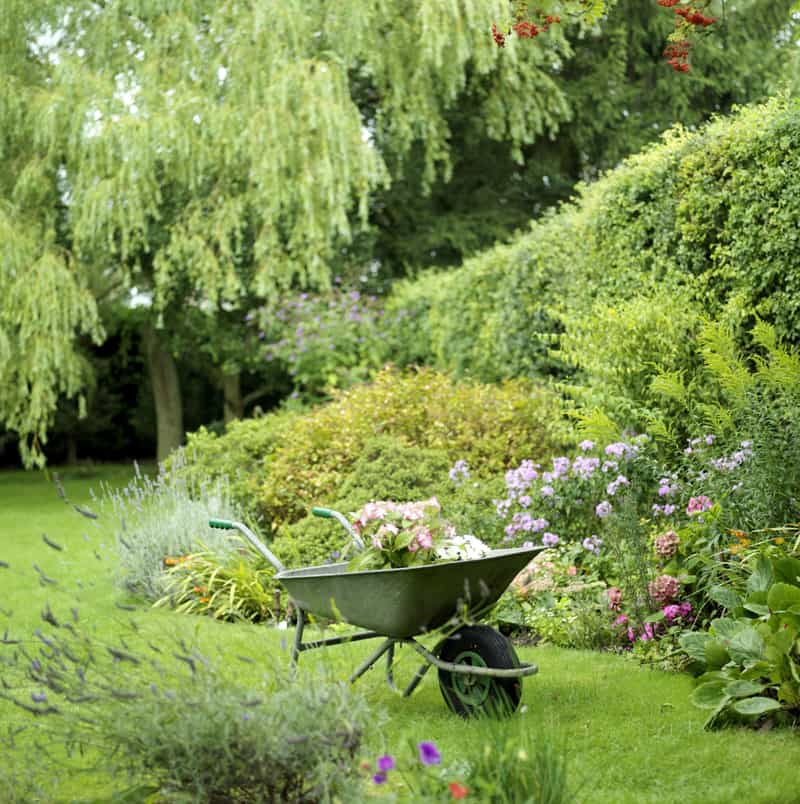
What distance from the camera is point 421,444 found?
23.9ft

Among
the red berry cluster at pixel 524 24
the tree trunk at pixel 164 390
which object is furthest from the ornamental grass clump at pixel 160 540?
the tree trunk at pixel 164 390

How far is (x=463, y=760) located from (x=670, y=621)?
1.92 metres

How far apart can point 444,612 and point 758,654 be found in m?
1.00

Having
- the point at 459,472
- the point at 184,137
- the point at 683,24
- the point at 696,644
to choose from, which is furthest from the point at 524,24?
the point at 184,137

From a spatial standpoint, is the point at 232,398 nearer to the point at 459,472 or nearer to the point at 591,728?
the point at 459,472

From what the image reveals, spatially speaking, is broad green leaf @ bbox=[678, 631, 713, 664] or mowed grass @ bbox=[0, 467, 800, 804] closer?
mowed grass @ bbox=[0, 467, 800, 804]

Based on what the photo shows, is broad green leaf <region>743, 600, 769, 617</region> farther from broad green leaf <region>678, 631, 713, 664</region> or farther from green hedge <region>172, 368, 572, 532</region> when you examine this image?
green hedge <region>172, 368, 572, 532</region>

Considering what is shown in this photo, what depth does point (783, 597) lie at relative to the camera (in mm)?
3400

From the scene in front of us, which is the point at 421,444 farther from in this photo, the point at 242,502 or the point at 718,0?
the point at 718,0

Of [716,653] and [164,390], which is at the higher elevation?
[164,390]

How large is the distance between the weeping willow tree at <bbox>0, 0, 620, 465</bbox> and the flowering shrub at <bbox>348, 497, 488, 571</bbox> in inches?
284

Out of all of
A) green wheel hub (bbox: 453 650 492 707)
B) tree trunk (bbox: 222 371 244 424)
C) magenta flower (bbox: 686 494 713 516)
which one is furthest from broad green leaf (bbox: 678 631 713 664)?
tree trunk (bbox: 222 371 244 424)

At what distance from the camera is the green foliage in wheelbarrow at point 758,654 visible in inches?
129

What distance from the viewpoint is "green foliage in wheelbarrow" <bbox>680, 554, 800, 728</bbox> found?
3289 millimetres
